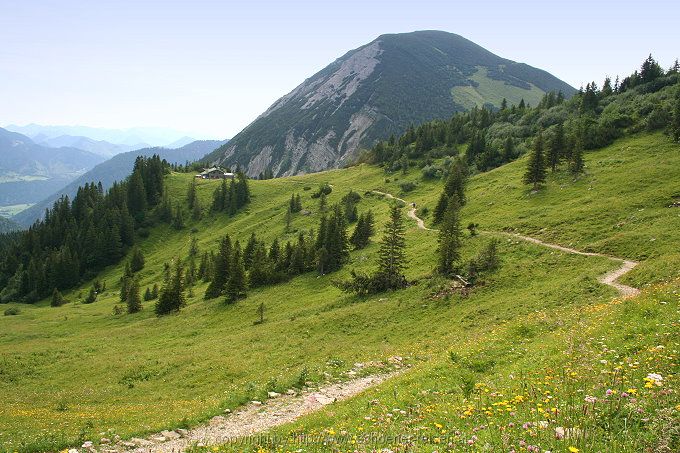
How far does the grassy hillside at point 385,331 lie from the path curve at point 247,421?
97 centimetres

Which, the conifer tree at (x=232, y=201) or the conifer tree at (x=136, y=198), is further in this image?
the conifer tree at (x=136, y=198)

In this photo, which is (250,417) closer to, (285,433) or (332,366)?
(285,433)

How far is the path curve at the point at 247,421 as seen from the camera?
650 inches

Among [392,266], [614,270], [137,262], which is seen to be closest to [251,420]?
[392,266]

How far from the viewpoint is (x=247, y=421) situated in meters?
18.8

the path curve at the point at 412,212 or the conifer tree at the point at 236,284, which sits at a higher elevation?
the path curve at the point at 412,212

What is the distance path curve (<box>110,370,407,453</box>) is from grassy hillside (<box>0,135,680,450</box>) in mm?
970

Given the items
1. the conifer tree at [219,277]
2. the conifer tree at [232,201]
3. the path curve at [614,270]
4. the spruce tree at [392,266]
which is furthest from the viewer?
the conifer tree at [232,201]

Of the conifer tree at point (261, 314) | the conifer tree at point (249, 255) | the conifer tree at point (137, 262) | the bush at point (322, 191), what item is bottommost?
the conifer tree at point (137, 262)

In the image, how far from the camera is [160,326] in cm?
5825

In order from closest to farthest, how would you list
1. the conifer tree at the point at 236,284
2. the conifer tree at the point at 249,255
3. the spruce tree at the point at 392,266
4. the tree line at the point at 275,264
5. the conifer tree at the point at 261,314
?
the spruce tree at the point at 392,266 → the conifer tree at the point at 261,314 → the conifer tree at the point at 236,284 → the tree line at the point at 275,264 → the conifer tree at the point at 249,255

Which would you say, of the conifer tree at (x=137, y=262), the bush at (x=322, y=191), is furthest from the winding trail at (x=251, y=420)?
the conifer tree at (x=137, y=262)

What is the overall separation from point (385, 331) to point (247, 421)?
800 inches

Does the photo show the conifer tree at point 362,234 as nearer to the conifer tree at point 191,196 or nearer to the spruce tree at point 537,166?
the spruce tree at point 537,166
